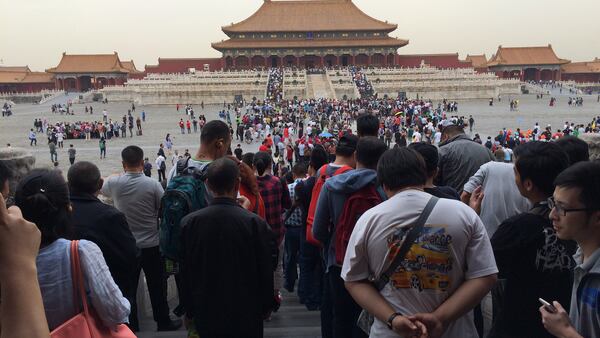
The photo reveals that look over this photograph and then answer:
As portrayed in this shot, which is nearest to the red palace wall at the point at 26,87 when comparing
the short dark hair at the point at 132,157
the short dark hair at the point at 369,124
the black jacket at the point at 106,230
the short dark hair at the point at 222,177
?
the short dark hair at the point at 132,157

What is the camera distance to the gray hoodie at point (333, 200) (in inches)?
131

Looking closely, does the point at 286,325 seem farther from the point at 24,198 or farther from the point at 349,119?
the point at 349,119

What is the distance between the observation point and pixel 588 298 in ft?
6.66

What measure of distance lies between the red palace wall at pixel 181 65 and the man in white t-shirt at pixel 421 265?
6240 centimetres

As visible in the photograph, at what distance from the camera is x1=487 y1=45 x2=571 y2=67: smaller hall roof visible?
217 feet

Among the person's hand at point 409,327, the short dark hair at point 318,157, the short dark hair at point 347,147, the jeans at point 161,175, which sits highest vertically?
the short dark hair at point 347,147

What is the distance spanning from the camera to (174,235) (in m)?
3.68

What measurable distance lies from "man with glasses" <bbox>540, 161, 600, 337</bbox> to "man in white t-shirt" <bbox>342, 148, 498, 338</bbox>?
375mm

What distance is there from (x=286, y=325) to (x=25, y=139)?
27.3m

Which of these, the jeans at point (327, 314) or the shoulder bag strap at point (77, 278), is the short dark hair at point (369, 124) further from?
the shoulder bag strap at point (77, 278)

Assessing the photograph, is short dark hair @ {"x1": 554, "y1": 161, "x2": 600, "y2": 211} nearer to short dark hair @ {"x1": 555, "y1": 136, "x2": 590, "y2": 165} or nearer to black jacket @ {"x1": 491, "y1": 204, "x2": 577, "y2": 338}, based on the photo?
black jacket @ {"x1": 491, "y1": 204, "x2": 577, "y2": 338}

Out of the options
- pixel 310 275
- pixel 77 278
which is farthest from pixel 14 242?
pixel 310 275

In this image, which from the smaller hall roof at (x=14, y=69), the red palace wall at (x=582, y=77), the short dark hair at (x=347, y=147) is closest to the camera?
the short dark hair at (x=347, y=147)

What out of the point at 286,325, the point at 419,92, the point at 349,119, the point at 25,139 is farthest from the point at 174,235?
the point at 419,92
